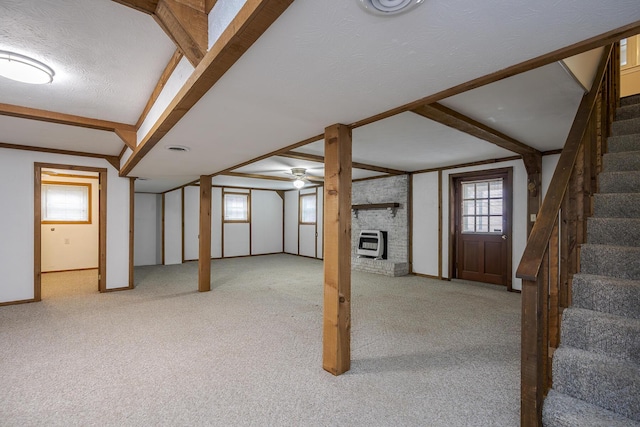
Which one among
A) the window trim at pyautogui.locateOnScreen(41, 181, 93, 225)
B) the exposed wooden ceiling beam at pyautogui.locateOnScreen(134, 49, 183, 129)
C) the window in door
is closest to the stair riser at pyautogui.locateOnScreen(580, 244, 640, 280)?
the exposed wooden ceiling beam at pyautogui.locateOnScreen(134, 49, 183, 129)

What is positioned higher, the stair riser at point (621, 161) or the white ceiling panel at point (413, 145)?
the white ceiling panel at point (413, 145)

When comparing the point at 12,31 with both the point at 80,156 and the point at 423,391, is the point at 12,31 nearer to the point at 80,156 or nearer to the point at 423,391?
the point at 423,391

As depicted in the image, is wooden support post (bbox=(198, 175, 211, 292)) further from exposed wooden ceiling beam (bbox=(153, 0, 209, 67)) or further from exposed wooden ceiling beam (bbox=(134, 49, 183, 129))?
exposed wooden ceiling beam (bbox=(153, 0, 209, 67))

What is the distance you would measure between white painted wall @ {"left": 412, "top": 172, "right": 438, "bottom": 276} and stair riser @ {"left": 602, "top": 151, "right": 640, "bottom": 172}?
10.8 feet

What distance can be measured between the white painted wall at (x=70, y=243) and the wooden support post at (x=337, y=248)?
6.95 metres

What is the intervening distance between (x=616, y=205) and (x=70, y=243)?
9.08 metres

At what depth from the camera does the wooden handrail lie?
1457mm

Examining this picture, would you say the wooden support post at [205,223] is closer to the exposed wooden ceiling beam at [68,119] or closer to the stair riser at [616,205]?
the exposed wooden ceiling beam at [68,119]

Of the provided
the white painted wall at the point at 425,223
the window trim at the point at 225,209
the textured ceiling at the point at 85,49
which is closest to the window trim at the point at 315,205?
the window trim at the point at 225,209

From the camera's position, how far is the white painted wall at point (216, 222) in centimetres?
872

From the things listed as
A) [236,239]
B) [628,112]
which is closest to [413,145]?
[628,112]

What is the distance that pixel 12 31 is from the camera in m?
1.67

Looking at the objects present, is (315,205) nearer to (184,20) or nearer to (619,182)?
(619,182)

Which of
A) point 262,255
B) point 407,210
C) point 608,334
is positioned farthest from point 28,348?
point 262,255
